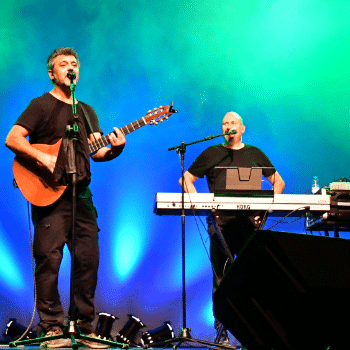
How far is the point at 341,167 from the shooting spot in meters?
5.83

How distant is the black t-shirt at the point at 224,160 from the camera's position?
459 cm

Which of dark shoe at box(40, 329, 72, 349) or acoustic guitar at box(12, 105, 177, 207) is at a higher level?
acoustic guitar at box(12, 105, 177, 207)

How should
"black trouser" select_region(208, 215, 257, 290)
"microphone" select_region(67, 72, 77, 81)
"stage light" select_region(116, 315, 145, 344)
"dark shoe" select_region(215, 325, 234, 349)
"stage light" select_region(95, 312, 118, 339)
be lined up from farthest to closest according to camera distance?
1. "stage light" select_region(116, 315, 145, 344)
2. "stage light" select_region(95, 312, 118, 339)
3. "black trouser" select_region(208, 215, 257, 290)
4. "dark shoe" select_region(215, 325, 234, 349)
5. "microphone" select_region(67, 72, 77, 81)

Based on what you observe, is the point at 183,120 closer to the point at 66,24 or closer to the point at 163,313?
the point at 66,24

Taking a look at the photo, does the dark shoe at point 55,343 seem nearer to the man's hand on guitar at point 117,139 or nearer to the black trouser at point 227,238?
the man's hand on guitar at point 117,139

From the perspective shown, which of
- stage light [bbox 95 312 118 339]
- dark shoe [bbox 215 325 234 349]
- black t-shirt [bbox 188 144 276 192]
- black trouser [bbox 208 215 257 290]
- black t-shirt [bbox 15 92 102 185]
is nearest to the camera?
black t-shirt [bbox 15 92 102 185]

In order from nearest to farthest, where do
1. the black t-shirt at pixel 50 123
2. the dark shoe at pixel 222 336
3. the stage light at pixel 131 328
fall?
the black t-shirt at pixel 50 123, the dark shoe at pixel 222 336, the stage light at pixel 131 328

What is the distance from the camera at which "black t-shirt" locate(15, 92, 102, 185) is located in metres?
3.30

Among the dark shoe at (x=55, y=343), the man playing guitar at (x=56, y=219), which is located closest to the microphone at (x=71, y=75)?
the man playing guitar at (x=56, y=219)

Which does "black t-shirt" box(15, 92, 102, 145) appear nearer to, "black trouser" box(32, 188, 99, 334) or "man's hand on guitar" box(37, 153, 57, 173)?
"man's hand on guitar" box(37, 153, 57, 173)

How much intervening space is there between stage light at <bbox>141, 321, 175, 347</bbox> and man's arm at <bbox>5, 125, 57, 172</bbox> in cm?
231

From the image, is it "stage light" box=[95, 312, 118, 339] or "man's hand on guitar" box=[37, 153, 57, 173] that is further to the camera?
"stage light" box=[95, 312, 118, 339]

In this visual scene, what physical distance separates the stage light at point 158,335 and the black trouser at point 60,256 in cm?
164

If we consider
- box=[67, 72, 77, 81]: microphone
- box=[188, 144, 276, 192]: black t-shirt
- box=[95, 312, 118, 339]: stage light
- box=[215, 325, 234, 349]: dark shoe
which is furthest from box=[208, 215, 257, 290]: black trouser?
box=[67, 72, 77, 81]: microphone
